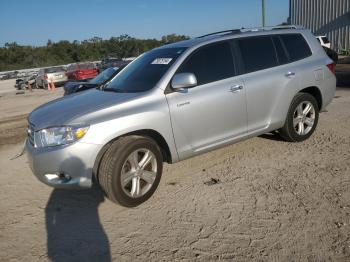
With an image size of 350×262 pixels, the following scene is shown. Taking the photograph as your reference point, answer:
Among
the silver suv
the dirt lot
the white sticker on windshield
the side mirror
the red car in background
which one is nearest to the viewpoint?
the dirt lot

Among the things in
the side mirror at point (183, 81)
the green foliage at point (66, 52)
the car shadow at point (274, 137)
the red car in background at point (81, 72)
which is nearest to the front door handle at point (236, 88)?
the side mirror at point (183, 81)

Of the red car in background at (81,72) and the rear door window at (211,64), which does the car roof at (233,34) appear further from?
the red car in background at (81,72)

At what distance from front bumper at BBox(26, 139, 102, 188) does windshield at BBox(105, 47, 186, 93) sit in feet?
3.66

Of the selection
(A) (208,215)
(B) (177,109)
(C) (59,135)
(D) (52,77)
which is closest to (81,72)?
(D) (52,77)

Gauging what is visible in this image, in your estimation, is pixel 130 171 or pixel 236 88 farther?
pixel 236 88

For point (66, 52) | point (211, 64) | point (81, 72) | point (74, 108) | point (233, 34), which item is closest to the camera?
point (74, 108)

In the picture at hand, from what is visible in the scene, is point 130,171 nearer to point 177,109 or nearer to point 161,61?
point 177,109

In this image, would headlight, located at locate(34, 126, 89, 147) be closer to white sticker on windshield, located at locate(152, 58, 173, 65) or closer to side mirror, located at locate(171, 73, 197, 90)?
side mirror, located at locate(171, 73, 197, 90)

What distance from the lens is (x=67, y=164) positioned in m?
3.80

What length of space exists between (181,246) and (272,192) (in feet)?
4.62

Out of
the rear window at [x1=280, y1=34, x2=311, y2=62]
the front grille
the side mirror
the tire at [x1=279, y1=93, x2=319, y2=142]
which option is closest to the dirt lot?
the tire at [x1=279, y1=93, x2=319, y2=142]

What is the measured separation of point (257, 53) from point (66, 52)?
80.3 m

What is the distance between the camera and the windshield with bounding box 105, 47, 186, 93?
4578 millimetres

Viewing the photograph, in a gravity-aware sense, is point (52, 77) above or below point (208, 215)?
above
